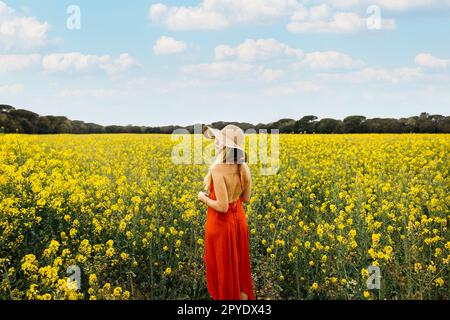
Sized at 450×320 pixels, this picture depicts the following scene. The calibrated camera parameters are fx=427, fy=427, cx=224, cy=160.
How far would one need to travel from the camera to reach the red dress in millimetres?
3959

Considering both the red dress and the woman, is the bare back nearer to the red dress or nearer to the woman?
the woman

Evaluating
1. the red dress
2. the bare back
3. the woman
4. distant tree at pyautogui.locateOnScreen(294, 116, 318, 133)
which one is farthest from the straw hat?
distant tree at pyautogui.locateOnScreen(294, 116, 318, 133)

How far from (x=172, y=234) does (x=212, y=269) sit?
1653mm

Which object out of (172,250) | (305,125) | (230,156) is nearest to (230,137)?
(230,156)

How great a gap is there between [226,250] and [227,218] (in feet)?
1.00

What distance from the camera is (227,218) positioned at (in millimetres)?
3951

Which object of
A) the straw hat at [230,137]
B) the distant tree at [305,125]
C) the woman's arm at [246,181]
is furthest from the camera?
the distant tree at [305,125]

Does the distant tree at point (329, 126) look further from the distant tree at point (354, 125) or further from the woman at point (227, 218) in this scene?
the woman at point (227, 218)

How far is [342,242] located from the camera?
480 cm

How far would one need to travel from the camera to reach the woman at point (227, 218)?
3.77 meters

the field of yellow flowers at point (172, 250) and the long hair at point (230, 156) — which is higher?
the long hair at point (230, 156)

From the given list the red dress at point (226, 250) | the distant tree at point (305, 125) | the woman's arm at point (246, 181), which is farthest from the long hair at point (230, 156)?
the distant tree at point (305, 125)
